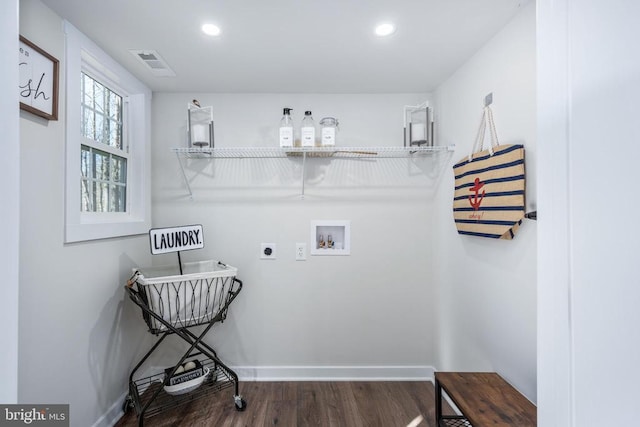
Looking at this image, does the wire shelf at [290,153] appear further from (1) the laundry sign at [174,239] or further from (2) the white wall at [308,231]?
(1) the laundry sign at [174,239]

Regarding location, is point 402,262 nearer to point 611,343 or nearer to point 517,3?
point 517,3

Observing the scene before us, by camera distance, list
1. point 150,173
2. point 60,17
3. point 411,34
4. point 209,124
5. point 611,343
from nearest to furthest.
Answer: point 611,343, point 60,17, point 411,34, point 209,124, point 150,173

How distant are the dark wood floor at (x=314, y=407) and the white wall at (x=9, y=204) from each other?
156cm

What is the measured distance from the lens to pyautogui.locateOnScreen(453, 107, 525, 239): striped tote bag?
1.27 meters

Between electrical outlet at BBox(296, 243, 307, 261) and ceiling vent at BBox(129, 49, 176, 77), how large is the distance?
1.49 meters

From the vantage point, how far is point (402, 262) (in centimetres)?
222

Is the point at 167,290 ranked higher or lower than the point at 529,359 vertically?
higher

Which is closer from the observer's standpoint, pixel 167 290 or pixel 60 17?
pixel 60 17

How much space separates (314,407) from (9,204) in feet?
6.40

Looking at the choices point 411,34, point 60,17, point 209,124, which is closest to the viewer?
point 60,17

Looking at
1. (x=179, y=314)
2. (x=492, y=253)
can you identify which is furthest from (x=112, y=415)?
(x=492, y=253)

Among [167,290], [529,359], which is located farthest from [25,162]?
[529,359]

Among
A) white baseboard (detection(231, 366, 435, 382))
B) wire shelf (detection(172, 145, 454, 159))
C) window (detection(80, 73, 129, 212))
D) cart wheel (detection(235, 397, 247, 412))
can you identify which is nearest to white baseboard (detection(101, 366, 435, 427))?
white baseboard (detection(231, 366, 435, 382))

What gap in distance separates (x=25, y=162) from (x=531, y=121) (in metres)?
2.18
